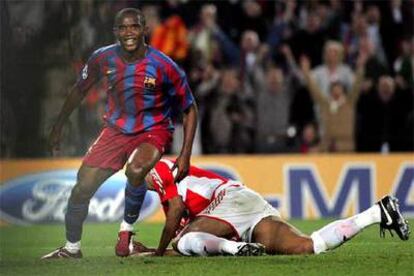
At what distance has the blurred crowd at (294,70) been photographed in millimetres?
14680

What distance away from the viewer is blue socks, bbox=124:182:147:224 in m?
8.56

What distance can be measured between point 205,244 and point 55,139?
1348 mm

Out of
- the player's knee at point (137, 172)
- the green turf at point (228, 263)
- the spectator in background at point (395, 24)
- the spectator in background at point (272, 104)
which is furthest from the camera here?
the spectator in background at point (395, 24)

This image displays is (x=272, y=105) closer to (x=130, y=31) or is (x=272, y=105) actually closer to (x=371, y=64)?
(x=371, y=64)

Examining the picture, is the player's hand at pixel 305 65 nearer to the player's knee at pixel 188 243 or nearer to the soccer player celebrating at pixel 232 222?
the soccer player celebrating at pixel 232 222

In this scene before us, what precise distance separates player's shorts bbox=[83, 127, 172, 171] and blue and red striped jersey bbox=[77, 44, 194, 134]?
0.17ft

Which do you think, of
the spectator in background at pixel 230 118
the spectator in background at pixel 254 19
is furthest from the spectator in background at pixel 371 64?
the spectator in background at pixel 230 118

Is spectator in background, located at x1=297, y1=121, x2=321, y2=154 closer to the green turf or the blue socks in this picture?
the green turf

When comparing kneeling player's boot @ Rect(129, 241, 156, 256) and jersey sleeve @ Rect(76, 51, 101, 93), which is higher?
jersey sleeve @ Rect(76, 51, 101, 93)

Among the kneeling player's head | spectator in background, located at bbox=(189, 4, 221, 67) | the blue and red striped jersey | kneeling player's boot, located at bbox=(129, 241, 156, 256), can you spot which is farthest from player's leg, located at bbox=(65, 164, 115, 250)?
spectator in background, located at bbox=(189, 4, 221, 67)

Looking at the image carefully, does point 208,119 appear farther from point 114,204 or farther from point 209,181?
point 209,181

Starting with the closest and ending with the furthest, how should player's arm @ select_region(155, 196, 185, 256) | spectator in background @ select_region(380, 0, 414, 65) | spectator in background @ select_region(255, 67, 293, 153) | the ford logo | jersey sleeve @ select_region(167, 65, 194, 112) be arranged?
player's arm @ select_region(155, 196, 185, 256) < jersey sleeve @ select_region(167, 65, 194, 112) < the ford logo < spectator in background @ select_region(255, 67, 293, 153) < spectator in background @ select_region(380, 0, 414, 65)

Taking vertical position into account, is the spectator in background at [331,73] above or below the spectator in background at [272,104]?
above

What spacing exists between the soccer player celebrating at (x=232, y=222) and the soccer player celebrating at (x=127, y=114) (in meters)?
0.20
